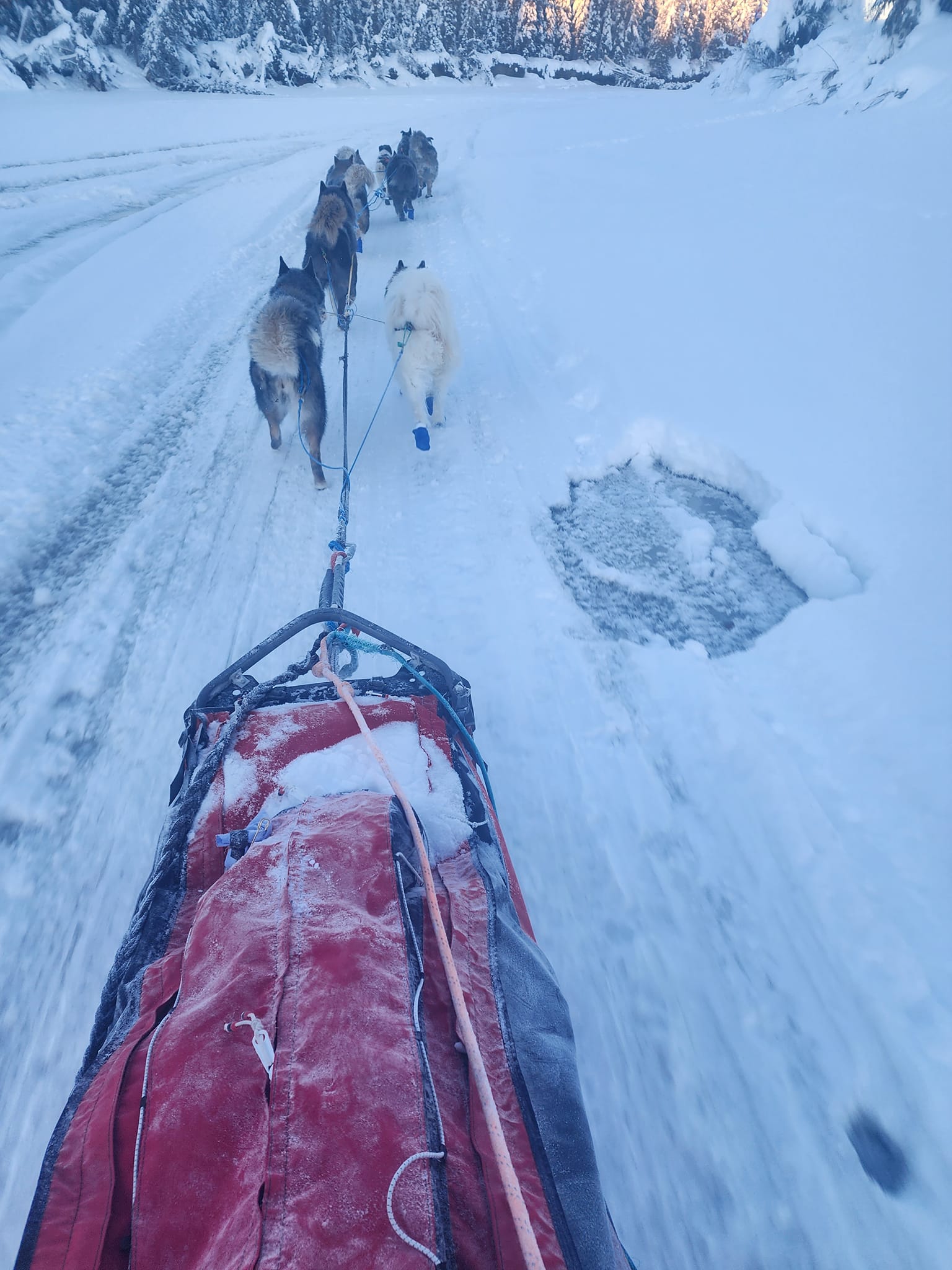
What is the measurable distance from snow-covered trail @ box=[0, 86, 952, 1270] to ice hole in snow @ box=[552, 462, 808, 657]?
149 mm

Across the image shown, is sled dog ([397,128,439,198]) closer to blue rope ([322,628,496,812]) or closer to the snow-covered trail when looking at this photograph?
the snow-covered trail

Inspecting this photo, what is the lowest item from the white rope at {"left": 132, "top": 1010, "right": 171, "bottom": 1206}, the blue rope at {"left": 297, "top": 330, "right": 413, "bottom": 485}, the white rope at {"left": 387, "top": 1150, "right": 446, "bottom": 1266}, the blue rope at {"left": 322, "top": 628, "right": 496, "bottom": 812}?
the blue rope at {"left": 297, "top": 330, "right": 413, "bottom": 485}

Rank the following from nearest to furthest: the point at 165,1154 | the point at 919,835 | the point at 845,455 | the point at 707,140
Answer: the point at 165,1154 → the point at 919,835 → the point at 845,455 → the point at 707,140

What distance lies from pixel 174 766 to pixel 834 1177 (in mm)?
2348

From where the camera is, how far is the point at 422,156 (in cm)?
940

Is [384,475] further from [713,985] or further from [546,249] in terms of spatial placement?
[546,249]

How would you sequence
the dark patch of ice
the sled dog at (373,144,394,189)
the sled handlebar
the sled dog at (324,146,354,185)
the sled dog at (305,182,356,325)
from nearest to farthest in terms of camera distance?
the dark patch of ice → the sled handlebar → the sled dog at (305,182,356,325) → the sled dog at (324,146,354,185) → the sled dog at (373,144,394,189)

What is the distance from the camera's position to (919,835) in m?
1.89

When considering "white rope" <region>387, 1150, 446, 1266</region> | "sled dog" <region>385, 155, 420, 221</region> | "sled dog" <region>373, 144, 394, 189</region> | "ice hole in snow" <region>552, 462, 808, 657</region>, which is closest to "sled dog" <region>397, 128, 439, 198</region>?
"sled dog" <region>373, 144, 394, 189</region>

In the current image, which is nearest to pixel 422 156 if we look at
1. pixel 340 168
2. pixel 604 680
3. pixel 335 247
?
pixel 340 168

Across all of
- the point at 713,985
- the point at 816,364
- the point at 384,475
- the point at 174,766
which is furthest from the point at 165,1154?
the point at 816,364

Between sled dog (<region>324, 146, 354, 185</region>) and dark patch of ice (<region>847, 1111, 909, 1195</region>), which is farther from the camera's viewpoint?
sled dog (<region>324, 146, 354, 185</region>)

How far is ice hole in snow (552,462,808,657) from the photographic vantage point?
277cm

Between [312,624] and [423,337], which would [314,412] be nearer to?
[423,337]
